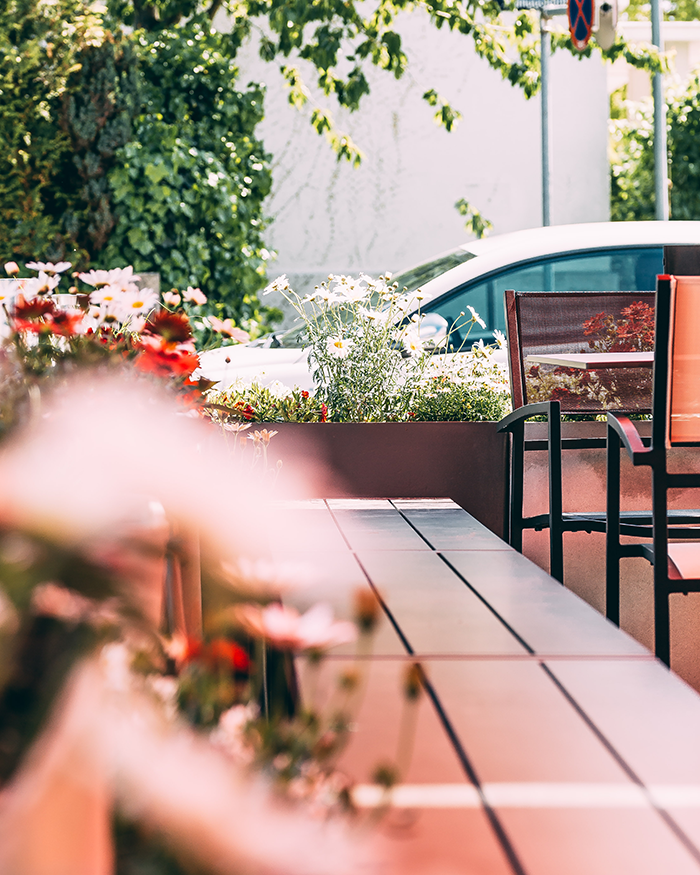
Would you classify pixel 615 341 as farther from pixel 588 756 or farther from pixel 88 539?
pixel 88 539

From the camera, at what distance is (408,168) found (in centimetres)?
1066

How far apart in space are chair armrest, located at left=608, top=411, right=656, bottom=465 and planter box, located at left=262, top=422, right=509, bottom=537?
0.71m

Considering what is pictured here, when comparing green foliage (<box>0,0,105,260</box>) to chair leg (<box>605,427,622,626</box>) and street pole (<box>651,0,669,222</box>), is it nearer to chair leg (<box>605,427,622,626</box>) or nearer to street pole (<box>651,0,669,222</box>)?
street pole (<box>651,0,669,222</box>)

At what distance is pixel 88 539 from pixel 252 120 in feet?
26.0

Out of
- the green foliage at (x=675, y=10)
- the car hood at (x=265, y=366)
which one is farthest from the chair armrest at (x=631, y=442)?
the green foliage at (x=675, y=10)

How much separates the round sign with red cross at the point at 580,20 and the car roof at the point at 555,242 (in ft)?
8.30

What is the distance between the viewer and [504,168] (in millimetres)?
10742

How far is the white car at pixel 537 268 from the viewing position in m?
5.05

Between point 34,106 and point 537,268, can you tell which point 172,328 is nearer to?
point 537,268

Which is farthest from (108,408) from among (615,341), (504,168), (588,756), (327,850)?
(504,168)

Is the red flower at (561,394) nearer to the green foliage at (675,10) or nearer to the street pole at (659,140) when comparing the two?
the street pole at (659,140)

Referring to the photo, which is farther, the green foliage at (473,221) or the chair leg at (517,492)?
the green foliage at (473,221)

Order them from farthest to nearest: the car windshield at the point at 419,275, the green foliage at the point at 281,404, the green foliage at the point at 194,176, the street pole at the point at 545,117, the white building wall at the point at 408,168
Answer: the white building wall at the point at 408,168, the street pole at the point at 545,117, the green foliage at the point at 194,176, the car windshield at the point at 419,275, the green foliage at the point at 281,404

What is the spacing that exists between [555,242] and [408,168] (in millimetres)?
5799
